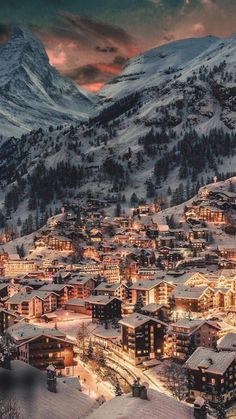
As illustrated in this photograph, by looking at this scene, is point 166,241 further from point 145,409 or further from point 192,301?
point 145,409

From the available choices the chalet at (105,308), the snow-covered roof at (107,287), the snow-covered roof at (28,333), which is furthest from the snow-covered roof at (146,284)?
the snow-covered roof at (28,333)

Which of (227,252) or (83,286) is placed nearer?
(83,286)

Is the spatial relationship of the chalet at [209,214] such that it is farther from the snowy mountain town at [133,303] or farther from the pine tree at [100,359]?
the pine tree at [100,359]

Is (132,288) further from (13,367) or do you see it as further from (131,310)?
(13,367)

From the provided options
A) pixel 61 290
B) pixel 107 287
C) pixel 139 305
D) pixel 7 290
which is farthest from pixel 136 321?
pixel 7 290

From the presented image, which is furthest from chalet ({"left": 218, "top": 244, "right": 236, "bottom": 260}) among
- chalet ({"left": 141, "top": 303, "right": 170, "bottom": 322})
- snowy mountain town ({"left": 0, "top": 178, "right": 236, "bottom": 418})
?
chalet ({"left": 141, "top": 303, "right": 170, "bottom": 322})

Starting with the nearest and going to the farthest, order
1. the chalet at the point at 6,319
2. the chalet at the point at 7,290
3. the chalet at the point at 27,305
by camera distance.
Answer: the chalet at the point at 6,319 < the chalet at the point at 27,305 < the chalet at the point at 7,290
